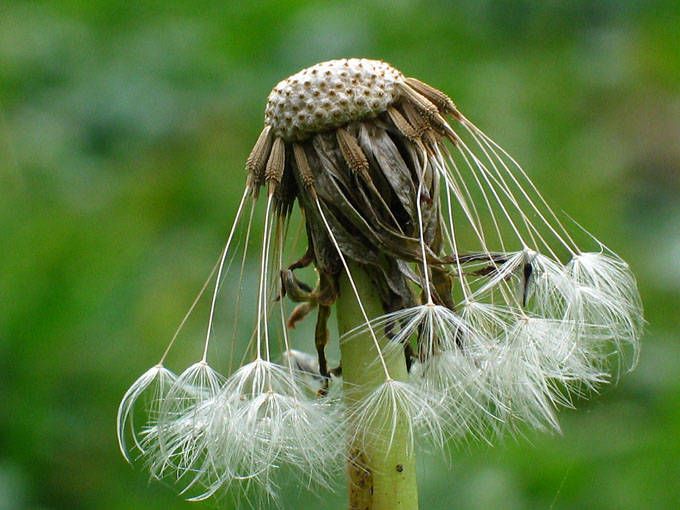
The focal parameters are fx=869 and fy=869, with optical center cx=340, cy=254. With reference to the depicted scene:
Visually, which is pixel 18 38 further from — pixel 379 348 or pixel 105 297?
pixel 379 348

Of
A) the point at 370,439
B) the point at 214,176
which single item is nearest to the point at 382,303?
the point at 370,439

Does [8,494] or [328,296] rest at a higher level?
[328,296]

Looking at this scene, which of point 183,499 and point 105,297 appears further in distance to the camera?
point 105,297

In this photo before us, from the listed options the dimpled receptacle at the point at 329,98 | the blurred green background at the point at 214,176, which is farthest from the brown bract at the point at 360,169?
the blurred green background at the point at 214,176

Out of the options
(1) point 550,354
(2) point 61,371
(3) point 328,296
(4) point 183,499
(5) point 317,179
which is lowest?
(4) point 183,499

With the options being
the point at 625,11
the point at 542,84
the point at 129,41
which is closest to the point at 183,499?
the point at 129,41

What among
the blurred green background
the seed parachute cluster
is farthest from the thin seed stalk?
the blurred green background

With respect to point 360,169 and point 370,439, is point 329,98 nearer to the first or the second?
point 360,169
